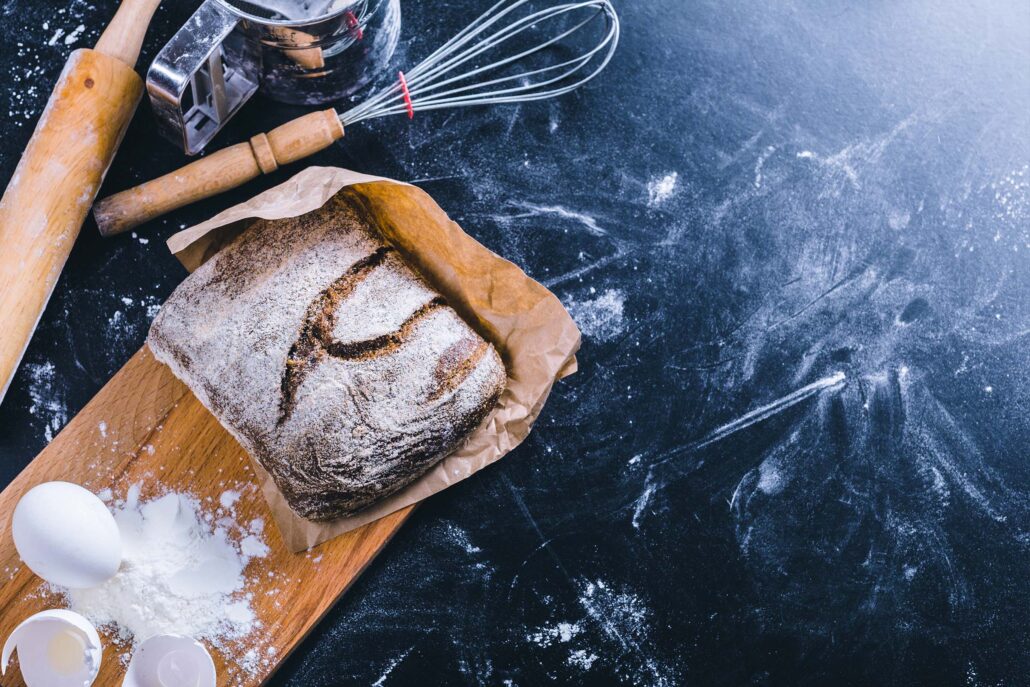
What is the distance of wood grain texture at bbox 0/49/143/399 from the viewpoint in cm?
116

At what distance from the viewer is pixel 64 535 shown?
3.38 feet

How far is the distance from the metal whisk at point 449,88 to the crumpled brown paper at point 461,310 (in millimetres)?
90

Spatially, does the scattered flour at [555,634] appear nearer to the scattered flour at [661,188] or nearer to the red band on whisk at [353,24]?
the scattered flour at [661,188]

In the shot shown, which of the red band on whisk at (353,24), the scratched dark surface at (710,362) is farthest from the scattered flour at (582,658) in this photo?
the red band on whisk at (353,24)

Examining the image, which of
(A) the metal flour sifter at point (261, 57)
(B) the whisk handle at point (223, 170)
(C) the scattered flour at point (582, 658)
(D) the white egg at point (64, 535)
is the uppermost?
(A) the metal flour sifter at point (261, 57)

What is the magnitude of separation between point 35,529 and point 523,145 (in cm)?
87

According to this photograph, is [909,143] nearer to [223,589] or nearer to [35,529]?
[223,589]

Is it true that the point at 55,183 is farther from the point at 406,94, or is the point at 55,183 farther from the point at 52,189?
the point at 406,94

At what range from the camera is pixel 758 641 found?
4.26ft

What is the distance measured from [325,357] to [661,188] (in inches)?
24.0

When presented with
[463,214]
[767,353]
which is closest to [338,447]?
[463,214]

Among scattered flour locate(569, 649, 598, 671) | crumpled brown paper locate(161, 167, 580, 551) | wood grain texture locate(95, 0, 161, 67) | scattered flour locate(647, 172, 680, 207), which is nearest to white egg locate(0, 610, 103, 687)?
crumpled brown paper locate(161, 167, 580, 551)

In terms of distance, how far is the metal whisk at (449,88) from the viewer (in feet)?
3.96

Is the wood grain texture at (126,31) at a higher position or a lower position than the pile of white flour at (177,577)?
higher
